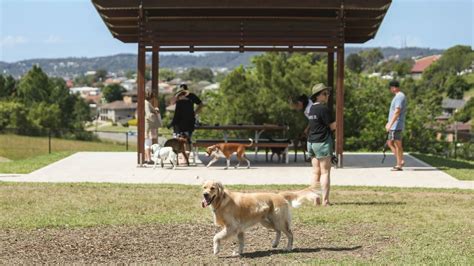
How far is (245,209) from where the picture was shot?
26.8 feet

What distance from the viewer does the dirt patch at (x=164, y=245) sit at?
8.27 meters

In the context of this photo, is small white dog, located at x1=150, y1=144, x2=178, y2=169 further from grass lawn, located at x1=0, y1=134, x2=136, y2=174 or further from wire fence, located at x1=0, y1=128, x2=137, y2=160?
wire fence, located at x1=0, y1=128, x2=137, y2=160

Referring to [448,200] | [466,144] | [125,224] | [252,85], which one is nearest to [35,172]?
[125,224]

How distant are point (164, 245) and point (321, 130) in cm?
330

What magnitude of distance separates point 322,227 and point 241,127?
8863mm

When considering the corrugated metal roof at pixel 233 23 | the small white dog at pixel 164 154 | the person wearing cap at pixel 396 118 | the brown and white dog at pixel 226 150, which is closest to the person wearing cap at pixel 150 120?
the small white dog at pixel 164 154

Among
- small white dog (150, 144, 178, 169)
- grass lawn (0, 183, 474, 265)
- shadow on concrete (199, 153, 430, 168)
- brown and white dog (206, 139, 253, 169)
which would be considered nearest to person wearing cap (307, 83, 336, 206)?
grass lawn (0, 183, 474, 265)

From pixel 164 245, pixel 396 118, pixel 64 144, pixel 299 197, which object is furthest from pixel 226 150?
pixel 64 144

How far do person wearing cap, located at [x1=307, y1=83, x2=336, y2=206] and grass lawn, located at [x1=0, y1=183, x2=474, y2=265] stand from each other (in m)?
0.68

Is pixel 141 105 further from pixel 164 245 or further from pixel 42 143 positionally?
pixel 42 143

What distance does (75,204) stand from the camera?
39.4 ft

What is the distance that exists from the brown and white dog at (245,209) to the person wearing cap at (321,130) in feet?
8.38

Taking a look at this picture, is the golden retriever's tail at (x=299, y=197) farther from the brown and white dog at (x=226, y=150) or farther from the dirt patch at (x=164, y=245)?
the brown and white dog at (x=226, y=150)

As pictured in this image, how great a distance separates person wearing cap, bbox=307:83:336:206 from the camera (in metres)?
11.1
